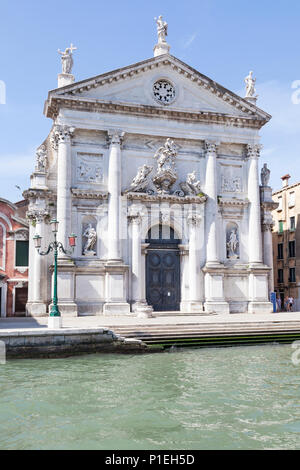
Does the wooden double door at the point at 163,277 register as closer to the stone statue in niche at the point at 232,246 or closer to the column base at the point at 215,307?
the column base at the point at 215,307

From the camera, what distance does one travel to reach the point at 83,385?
42.1 ft

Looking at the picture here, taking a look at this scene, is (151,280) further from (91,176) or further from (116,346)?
(116,346)

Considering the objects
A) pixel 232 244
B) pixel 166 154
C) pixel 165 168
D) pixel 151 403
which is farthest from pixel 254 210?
pixel 151 403

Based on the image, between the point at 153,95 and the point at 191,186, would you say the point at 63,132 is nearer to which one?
the point at 153,95

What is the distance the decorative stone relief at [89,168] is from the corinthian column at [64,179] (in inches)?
24.3

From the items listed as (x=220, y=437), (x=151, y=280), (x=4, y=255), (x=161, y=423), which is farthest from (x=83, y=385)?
(x=4, y=255)

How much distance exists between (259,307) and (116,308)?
27.4 feet

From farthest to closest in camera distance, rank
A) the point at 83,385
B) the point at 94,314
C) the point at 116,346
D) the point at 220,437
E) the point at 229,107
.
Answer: the point at 229,107 → the point at 94,314 → the point at 116,346 → the point at 83,385 → the point at 220,437

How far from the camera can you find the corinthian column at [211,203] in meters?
28.9

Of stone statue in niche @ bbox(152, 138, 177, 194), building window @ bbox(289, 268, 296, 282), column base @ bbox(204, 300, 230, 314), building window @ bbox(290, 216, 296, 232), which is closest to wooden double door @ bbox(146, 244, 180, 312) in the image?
column base @ bbox(204, 300, 230, 314)

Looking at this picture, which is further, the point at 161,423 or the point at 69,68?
the point at 69,68

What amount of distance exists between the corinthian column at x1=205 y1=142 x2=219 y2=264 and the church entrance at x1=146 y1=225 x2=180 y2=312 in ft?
6.03

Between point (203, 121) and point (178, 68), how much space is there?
3322mm

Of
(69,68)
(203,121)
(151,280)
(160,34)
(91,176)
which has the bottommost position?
(151,280)
